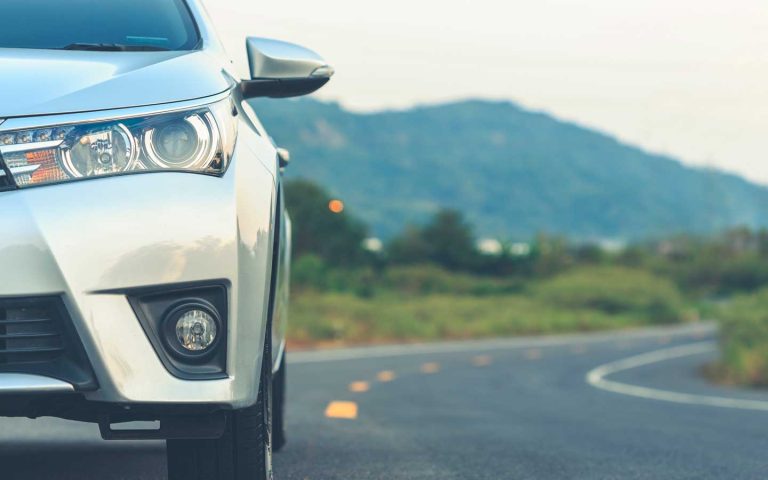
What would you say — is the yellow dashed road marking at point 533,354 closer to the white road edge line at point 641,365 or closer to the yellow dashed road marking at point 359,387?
the white road edge line at point 641,365

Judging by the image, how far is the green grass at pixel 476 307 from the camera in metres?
35.0

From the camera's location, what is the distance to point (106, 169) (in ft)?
10.1

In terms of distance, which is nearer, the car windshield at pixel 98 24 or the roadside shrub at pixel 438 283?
the car windshield at pixel 98 24

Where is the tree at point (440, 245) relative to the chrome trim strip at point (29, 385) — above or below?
below

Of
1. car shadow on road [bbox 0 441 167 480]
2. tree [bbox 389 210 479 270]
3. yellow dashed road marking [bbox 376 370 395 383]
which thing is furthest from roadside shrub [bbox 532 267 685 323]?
car shadow on road [bbox 0 441 167 480]

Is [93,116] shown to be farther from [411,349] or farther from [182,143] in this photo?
[411,349]

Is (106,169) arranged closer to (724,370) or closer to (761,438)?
(761,438)

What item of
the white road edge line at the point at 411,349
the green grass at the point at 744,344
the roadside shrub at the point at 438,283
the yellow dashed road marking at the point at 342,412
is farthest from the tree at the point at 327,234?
the yellow dashed road marking at the point at 342,412

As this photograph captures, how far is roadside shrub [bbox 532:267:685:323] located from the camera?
6112 centimetres

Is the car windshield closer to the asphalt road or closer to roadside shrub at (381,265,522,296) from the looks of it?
the asphalt road

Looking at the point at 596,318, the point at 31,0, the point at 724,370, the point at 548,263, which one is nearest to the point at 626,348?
the point at 724,370

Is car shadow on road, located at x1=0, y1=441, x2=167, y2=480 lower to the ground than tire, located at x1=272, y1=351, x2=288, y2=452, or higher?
lower

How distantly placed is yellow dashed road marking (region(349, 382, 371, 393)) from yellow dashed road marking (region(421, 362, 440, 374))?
4803 mm

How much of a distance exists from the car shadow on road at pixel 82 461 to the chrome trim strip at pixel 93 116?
1937mm
